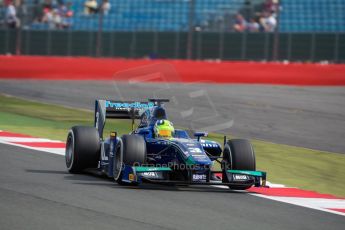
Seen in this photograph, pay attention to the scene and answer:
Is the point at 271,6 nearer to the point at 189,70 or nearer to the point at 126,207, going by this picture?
the point at 189,70

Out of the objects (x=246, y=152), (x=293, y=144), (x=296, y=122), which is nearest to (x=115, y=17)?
(x=296, y=122)

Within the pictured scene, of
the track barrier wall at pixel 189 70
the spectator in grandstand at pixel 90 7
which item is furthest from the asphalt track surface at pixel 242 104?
the spectator in grandstand at pixel 90 7

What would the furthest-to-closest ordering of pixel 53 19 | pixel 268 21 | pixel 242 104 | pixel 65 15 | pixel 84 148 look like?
pixel 65 15
pixel 53 19
pixel 268 21
pixel 242 104
pixel 84 148

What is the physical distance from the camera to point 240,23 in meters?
31.9

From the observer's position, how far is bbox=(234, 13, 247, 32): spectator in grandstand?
31734 millimetres

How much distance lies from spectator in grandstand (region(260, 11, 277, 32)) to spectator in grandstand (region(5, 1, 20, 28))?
789cm

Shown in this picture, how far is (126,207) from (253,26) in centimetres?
2253

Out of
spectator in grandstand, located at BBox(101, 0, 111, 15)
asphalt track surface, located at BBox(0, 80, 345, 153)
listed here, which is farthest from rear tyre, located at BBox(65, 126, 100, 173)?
spectator in grandstand, located at BBox(101, 0, 111, 15)

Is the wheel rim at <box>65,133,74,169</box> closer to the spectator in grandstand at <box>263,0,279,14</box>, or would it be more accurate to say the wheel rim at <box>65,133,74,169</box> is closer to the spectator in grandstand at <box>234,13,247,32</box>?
the spectator in grandstand at <box>263,0,279,14</box>

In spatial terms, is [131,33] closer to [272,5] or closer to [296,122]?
[272,5]

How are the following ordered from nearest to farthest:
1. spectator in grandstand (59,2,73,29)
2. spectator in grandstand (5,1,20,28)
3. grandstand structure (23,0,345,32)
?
grandstand structure (23,0,345,32) → spectator in grandstand (5,1,20,28) → spectator in grandstand (59,2,73,29)

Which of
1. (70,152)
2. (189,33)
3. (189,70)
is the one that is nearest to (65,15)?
(189,33)

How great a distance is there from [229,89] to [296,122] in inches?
277

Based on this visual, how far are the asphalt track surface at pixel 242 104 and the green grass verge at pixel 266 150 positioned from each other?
32.4 inches
